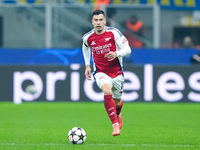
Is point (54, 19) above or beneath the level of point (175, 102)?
above

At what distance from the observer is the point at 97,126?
10492 mm

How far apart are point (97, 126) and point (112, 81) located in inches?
82.8

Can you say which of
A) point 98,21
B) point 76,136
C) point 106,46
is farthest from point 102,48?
point 76,136

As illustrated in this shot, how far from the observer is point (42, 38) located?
18812 millimetres

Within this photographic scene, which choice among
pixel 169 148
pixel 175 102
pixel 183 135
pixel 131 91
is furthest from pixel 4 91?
pixel 169 148

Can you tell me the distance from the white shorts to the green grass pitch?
27.8 inches

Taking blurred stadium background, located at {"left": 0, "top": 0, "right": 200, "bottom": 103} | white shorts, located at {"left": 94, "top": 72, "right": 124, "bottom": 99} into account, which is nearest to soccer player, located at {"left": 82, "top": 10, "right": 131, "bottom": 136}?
white shorts, located at {"left": 94, "top": 72, "right": 124, "bottom": 99}

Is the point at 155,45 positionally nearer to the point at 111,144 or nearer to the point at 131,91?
the point at 131,91

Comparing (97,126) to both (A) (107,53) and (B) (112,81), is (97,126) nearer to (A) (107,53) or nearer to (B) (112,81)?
(B) (112,81)

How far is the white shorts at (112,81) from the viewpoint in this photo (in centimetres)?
846

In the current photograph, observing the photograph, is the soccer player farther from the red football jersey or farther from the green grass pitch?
the green grass pitch

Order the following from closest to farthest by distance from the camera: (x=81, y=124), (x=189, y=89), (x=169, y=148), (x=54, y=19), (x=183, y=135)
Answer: (x=169, y=148)
(x=183, y=135)
(x=81, y=124)
(x=189, y=89)
(x=54, y=19)

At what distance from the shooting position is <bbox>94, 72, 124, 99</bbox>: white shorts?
846 centimetres

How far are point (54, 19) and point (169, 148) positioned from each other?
11.7 metres
